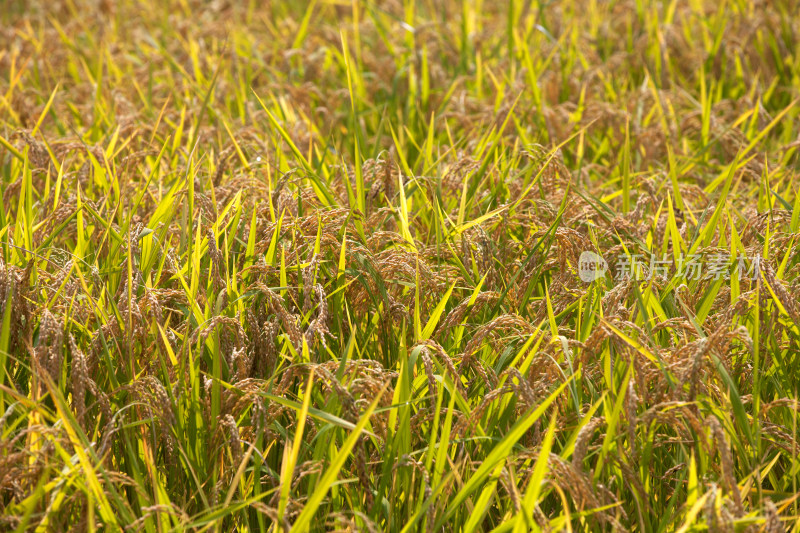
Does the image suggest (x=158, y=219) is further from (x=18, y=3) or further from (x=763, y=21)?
(x=18, y=3)

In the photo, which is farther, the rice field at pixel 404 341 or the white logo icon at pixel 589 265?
the white logo icon at pixel 589 265

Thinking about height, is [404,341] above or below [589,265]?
above

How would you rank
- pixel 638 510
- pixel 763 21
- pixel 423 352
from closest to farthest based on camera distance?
pixel 638 510 < pixel 423 352 < pixel 763 21

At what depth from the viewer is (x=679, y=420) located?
1.53m

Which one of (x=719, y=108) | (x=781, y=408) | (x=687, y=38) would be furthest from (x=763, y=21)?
(x=781, y=408)

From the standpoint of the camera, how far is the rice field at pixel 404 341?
4.77 ft

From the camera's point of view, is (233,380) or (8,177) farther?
(8,177)

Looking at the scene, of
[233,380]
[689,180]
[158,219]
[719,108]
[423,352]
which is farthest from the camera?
[719,108]

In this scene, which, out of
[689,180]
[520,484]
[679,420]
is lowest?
[689,180]

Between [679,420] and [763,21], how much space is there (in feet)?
10.3

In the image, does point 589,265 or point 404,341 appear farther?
point 589,265

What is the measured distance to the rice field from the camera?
1453 millimetres

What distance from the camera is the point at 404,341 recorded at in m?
1.66

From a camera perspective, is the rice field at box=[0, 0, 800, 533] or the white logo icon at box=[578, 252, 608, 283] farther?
the white logo icon at box=[578, 252, 608, 283]
